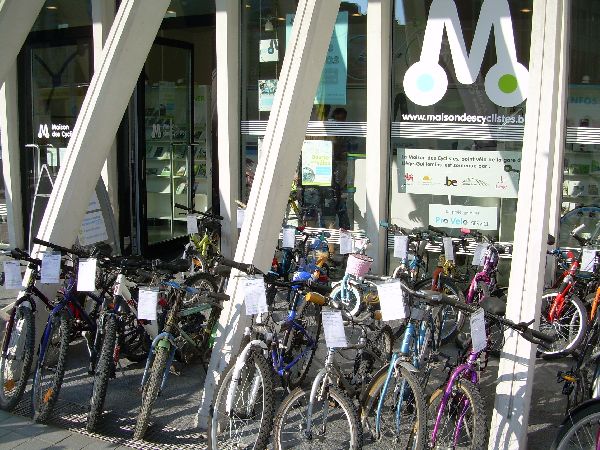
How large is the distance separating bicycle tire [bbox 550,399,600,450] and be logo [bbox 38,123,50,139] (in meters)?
8.59

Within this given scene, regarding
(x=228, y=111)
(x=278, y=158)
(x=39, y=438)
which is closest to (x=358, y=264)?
(x=278, y=158)

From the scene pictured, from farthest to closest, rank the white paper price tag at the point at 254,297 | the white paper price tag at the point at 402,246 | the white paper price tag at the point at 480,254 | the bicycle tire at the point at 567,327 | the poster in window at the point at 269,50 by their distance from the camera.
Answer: the poster in window at the point at 269,50
the white paper price tag at the point at 402,246
the white paper price tag at the point at 480,254
the bicycle tire at the point at 567,327
the white paper price tag at the point at 254,297

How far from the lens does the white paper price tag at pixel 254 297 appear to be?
414cm

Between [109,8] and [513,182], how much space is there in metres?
5.89

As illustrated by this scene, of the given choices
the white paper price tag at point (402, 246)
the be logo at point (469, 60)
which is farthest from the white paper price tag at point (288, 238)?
the be logo at point (469, 60)

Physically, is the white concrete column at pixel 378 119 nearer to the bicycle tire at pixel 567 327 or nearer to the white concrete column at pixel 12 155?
the bicycle tire at pixel 567 327

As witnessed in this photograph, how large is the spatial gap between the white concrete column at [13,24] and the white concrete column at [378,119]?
3641 mm

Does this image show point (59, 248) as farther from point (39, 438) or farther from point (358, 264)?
point (358, 264)

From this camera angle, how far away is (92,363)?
5.09m

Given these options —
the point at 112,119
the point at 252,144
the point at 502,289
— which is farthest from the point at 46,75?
the point at 502,289

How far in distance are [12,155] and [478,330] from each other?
26.8 feet

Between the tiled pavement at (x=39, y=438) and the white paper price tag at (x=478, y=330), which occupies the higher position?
the white paper price tag at (x=478, y=330)

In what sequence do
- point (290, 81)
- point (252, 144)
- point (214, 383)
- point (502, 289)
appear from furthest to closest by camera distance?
point (252, 144) → point (502, 289) → point (290, 81) → point (214, 383)

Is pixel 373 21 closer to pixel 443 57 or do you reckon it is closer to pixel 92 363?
pixel 443 57
